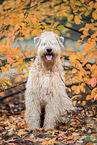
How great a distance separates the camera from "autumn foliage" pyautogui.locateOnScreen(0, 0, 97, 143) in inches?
140

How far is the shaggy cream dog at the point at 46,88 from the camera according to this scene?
390 cm

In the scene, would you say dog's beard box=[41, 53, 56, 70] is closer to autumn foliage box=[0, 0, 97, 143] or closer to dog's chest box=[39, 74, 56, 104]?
dog's chest box=[39, 74, 56, 104]

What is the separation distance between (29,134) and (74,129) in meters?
1.07

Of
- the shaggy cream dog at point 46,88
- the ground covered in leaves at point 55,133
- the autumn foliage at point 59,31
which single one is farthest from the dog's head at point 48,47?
the ground covered in leaves at point 55,133

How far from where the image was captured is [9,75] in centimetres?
534

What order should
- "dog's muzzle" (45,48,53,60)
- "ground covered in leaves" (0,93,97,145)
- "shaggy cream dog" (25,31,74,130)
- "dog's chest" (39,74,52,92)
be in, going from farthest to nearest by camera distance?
"dog's chest" (39,74,52,92) < "shaggy cream dog" (25,31,74,130) < "dog's muzzle" (45,48,53,60) < "ground covered in leaves" (0,93,97,145)

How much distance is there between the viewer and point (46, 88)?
4027 mm

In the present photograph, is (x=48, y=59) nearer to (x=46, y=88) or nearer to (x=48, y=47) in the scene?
(x=48, y=47)

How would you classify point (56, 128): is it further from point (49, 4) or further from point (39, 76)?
point (49, 4)

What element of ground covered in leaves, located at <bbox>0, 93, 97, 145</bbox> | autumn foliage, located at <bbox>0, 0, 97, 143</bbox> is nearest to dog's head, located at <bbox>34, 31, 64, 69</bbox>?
autumn foliage, located at <bbox>0, 0, 97, 143</bbox>

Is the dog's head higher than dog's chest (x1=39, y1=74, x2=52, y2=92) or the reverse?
higher

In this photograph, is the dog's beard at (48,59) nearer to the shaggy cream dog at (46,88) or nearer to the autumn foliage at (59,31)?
the shaggy cream dog at (46,88)

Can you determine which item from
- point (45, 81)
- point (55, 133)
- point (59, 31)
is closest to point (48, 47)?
point (45, 81)

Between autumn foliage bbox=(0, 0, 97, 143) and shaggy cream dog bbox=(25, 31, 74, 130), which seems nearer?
autumn foliage bbox=(0, 0, 97, 143)
